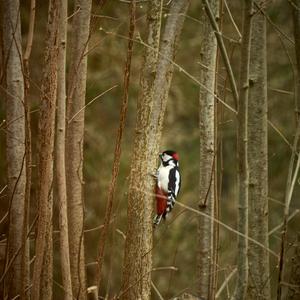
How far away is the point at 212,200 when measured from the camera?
3752 mm

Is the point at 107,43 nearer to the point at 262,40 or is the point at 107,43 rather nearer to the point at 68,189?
the point at 68,189

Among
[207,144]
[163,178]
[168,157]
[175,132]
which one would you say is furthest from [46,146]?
[175,132]

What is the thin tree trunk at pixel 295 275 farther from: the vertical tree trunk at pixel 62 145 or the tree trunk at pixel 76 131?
the tree trunk at pixel 76 131

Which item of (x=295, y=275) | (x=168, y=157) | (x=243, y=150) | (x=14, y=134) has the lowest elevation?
(x=295, y=275)

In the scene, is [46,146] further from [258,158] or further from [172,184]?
[172,184]

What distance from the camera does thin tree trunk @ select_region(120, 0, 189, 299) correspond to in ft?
12.5

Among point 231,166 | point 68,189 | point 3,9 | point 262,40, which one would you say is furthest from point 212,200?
point 231,166

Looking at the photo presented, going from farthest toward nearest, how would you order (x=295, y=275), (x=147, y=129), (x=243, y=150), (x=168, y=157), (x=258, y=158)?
(x=168, y=157), (x=147, y=129), (x=258, y=158), (x=295, y=275), (x=243, y=150)

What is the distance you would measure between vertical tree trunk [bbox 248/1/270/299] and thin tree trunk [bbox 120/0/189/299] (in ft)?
3.37

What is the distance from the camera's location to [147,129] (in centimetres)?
382

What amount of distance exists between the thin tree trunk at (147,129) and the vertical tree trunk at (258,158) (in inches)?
40.5

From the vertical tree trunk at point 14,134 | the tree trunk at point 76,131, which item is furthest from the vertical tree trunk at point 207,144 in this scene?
the vertical tree trunk at point 14,134

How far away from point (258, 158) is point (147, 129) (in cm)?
111

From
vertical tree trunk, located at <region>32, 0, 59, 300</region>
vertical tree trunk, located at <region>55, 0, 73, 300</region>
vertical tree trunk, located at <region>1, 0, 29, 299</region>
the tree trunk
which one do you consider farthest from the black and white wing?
vertical tree trunk, located at <region>32, 0, 59, 300</region>
